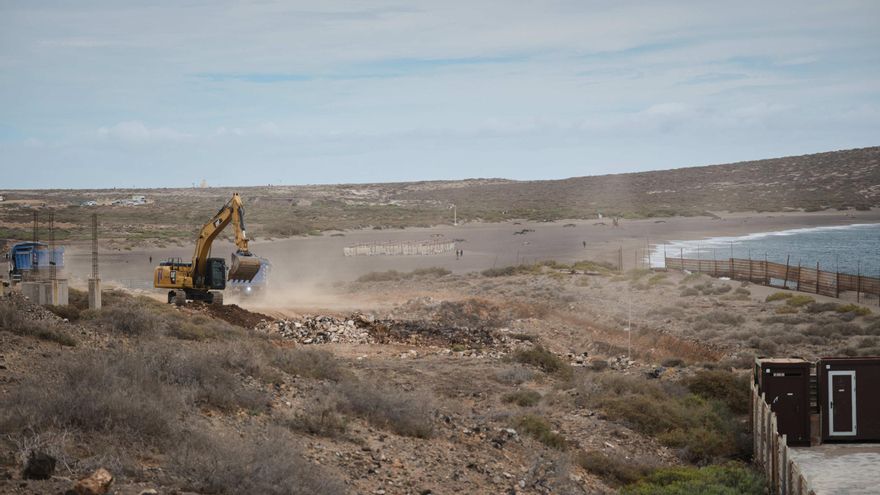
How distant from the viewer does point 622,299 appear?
46.7m

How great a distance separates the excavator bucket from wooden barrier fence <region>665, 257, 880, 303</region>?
2529 centimetres

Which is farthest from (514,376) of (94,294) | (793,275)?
(793,275)

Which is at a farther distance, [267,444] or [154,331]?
[154,331]

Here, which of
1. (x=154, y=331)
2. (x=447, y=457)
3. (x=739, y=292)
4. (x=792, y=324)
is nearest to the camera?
(x=447, y=457)

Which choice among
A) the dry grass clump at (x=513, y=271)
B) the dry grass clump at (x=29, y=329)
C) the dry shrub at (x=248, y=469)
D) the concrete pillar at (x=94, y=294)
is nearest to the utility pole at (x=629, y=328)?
the dry grass clump at (x=513, y=271)

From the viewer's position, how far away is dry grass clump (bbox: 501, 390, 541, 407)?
22.5 metres

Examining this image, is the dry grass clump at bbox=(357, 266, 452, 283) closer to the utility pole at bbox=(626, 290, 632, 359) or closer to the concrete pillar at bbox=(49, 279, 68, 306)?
the utility pole at bbox=(626, 290, 632, 359)

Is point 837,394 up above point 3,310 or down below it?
below

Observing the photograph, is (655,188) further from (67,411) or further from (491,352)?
(67,411)

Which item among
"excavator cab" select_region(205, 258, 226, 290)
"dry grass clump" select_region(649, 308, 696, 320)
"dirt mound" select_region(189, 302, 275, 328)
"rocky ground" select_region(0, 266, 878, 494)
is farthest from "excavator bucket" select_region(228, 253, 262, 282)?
"dry grass clump" select_region(649, 308, 696, 320)

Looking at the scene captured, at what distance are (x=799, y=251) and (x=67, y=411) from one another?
7740cm

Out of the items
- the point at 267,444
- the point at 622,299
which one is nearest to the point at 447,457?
the point at 267,444

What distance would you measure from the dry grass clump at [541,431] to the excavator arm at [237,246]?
46.8 feet

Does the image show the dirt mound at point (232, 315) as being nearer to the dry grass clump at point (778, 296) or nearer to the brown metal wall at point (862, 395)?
the brown metal wall at point (862, 395)
